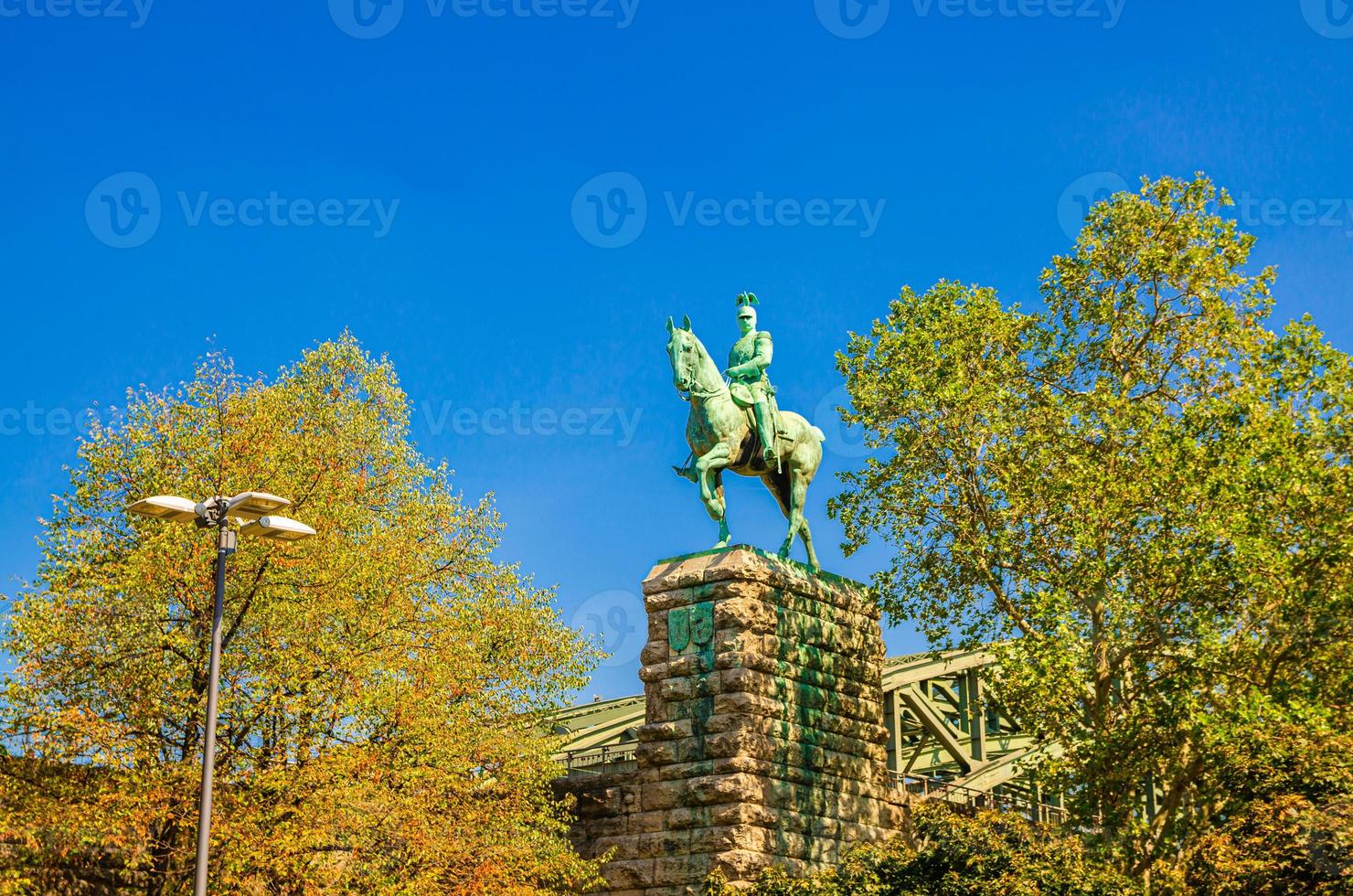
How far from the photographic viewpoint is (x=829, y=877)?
21344mm

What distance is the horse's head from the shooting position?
24000 millimetres

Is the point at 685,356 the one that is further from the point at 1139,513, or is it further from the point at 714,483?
the point at 1139,513

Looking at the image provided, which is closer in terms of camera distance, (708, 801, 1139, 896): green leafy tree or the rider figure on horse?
(708, 801, 1139, 896): green leafy tree

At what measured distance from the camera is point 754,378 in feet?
81.6

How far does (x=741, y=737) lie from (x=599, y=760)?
622 inches

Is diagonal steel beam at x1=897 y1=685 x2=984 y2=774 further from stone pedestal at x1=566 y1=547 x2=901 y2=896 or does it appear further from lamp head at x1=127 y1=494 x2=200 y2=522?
lamp head at x1=127 y1=494 x2=200 y2=522

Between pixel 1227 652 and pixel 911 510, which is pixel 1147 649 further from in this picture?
pixel 911 510

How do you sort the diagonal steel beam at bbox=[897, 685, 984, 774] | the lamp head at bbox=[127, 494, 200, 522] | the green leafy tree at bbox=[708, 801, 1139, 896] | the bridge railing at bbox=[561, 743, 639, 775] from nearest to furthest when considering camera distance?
the lamp head at bbox=[127, 494, 200, 522]
the green leafy tree at bbox=[708, 801, 1139, 896]
the bridge railing at bbox=[561, 743, 639, 775]
the diagonal steel beam at bbox=[897, 685, 984, 774]

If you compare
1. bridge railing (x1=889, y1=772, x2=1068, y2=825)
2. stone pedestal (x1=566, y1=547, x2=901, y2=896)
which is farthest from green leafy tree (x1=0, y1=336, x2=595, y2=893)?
bridge railing (x1=889, y1=772, x2=1068, y2=825)

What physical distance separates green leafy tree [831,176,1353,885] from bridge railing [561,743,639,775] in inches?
327

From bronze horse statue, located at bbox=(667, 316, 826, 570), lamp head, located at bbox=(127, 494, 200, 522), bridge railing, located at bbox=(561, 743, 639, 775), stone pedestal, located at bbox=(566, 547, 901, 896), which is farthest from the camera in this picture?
bridge railing, located at bbox=(561, 743, 639, 775)

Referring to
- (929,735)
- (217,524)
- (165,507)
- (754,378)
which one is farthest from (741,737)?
(929,735)

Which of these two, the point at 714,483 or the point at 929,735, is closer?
the point at 714,483

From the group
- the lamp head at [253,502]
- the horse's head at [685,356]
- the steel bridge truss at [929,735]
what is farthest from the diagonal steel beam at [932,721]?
the lamp head at [253,502]
